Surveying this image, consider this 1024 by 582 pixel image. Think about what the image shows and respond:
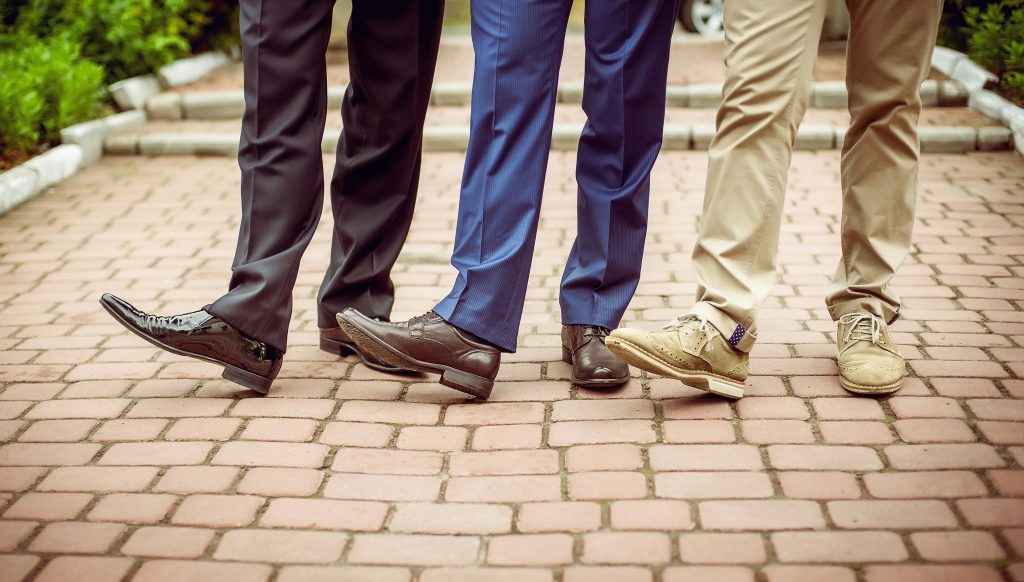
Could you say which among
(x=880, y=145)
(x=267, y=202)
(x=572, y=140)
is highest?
(x=880, y=145)

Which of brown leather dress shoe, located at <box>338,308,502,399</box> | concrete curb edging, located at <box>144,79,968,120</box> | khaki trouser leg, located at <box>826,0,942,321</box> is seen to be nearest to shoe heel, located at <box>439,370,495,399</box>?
brown leather dress shoe, located at <box>338,308,502,399</box>

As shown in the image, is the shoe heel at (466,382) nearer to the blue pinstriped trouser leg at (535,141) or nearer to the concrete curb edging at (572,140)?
the blue pinstriped trouser leg at (535,141)

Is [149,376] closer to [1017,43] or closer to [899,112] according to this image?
[899,112]

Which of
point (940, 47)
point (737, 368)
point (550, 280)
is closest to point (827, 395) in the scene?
point (737, 368)

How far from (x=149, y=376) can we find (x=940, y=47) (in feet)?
19.9

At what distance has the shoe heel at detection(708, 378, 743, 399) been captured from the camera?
266 centimetres

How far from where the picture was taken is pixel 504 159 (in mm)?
2621

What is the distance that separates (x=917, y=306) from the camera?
3.49 metres

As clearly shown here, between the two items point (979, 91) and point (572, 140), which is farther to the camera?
point (979, 91)

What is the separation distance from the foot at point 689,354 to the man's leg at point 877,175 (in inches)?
13.2

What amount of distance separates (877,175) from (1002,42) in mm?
4251

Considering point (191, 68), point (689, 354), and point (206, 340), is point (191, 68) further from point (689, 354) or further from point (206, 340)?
point (689, 354)

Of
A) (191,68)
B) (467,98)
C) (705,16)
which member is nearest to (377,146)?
(467,98)

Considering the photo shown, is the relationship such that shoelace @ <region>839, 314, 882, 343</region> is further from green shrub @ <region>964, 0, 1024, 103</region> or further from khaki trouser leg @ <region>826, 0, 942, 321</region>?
green shrub @ <region>964, 0, 1024, 103</region>
